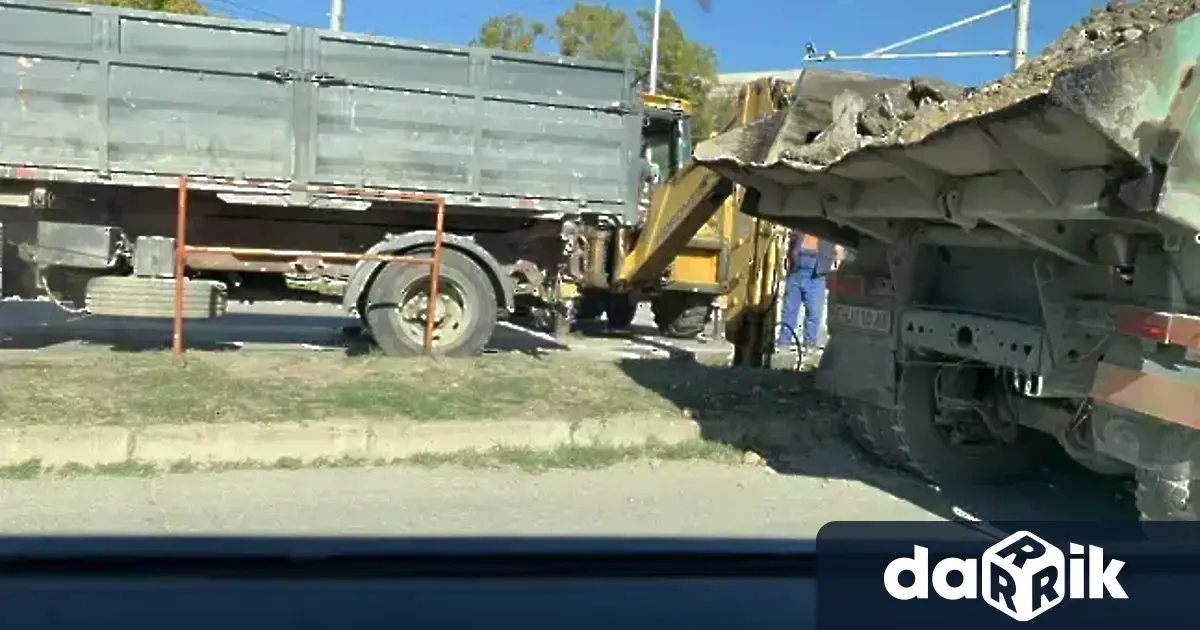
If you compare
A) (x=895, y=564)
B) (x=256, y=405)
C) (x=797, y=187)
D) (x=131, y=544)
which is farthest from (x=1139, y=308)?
(x=256, y=405)

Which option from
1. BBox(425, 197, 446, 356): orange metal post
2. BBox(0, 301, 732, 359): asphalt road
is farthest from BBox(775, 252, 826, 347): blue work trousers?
BBox(425, 197, 446, 356): orange metal post

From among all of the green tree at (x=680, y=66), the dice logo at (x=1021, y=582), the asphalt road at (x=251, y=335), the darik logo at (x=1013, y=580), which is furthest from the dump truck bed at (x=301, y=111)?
the green tree at (x=680, y=66)

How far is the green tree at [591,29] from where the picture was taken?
1288 inches

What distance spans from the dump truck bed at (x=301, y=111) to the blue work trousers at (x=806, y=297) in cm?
298

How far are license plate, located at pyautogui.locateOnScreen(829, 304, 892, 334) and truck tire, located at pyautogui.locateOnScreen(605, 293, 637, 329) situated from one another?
7971 millimetres

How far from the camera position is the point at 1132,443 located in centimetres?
455

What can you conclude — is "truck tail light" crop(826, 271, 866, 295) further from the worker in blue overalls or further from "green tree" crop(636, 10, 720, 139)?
"green tree" crop(636, 10, 720, 139)

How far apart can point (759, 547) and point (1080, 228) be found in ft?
6.83

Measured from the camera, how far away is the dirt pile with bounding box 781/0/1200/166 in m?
4.07

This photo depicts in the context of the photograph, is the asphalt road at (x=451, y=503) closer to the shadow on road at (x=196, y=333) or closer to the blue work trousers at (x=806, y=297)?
the shadow on road at (x=196, y=333)

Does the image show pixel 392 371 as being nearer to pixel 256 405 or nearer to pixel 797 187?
pixel 256 405

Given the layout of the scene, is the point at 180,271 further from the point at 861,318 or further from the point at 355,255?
the point at 861,318

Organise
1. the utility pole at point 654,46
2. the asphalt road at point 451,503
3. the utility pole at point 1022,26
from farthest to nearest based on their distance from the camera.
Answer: the utility pole at point 654,46 < the utility pole at point 1022,26 < the asphalt road at point 451,503

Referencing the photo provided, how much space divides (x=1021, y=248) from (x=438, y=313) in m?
5.57
